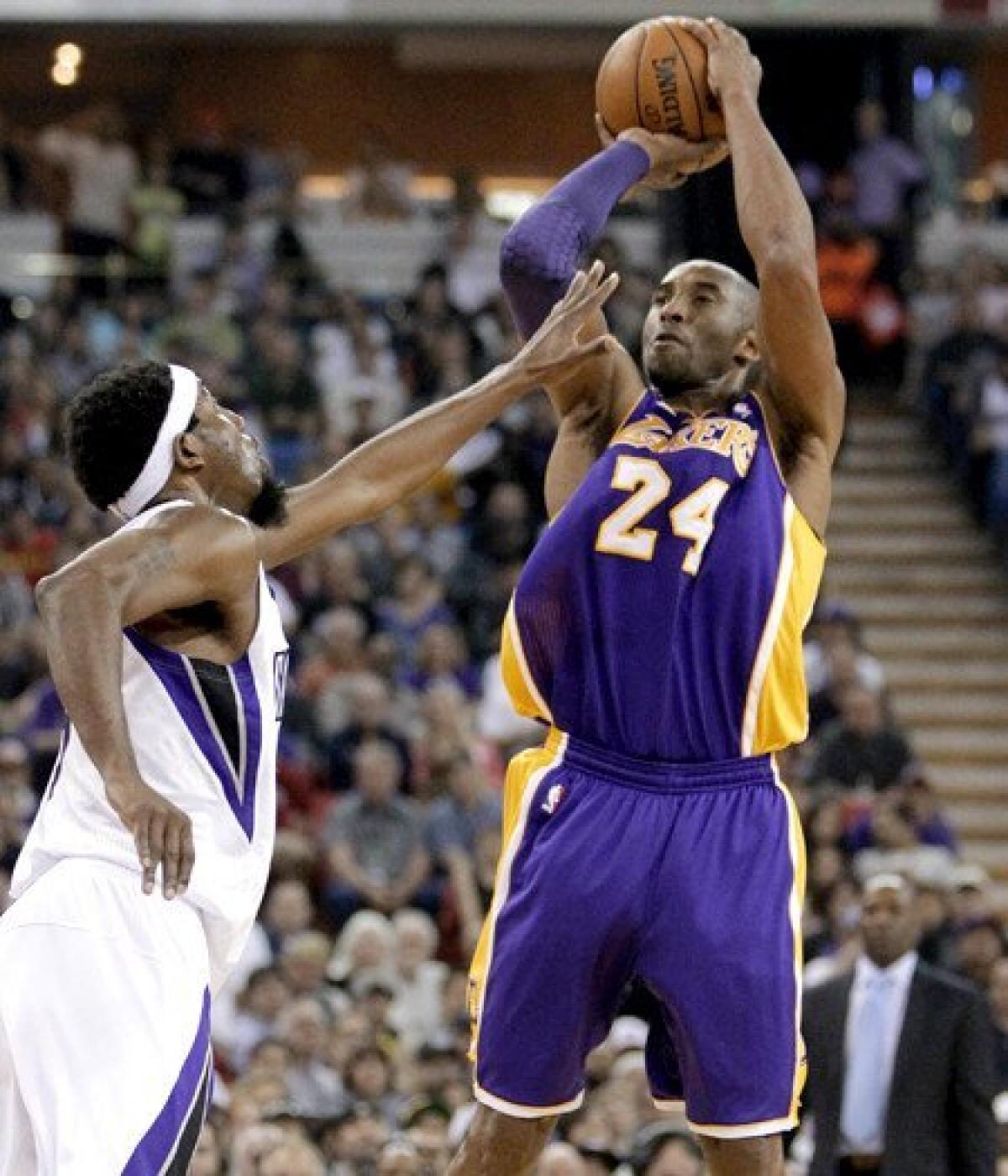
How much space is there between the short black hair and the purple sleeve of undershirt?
969 mm

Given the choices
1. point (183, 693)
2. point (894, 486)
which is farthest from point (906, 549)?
point (183, 693)

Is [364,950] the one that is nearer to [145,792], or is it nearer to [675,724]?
[675,724]

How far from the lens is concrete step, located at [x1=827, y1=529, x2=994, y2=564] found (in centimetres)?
1784

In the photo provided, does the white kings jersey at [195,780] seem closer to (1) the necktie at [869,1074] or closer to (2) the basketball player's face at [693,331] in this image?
(2) the basketball player's face at [693,331]

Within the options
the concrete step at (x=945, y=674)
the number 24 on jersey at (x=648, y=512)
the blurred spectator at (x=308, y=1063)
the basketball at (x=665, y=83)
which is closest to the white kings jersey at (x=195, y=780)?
the number 24 on jersey at (x=648, y=512)

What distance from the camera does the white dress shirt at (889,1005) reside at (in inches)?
386

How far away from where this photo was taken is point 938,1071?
380 inches

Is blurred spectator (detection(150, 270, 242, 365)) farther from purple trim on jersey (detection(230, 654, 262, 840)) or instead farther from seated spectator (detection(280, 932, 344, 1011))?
purple trim on jersey (detection(230, 654, 262, 840))

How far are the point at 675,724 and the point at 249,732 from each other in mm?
991

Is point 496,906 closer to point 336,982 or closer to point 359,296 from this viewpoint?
point 336,982

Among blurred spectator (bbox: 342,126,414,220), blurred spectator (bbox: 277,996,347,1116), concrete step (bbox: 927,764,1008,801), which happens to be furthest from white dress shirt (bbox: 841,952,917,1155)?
blurred spectator (bbox: 342,126,414,220)

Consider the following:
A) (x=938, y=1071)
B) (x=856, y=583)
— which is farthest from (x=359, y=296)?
(x=938, y=1071)

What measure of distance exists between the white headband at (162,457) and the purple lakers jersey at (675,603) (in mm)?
933

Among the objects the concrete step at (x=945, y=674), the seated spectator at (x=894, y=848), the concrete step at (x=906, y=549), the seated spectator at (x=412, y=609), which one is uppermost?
the concrete step at (x=906, y=549)
